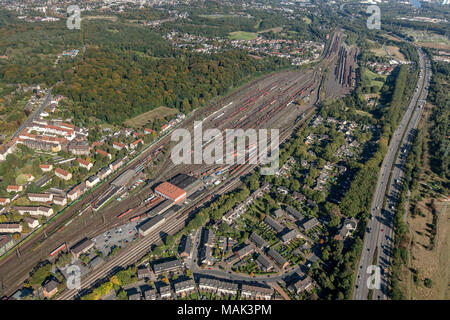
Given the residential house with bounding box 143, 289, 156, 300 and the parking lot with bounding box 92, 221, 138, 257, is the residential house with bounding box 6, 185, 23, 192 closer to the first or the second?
the parking lot with bounding box 92, 221, 138, 257

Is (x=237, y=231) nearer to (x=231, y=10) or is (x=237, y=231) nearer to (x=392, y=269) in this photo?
(x=392, y=269)

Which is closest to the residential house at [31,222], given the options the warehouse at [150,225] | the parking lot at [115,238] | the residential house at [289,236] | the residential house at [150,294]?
the parking lot at [115,238]

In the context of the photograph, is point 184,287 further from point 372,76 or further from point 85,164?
point 372,76

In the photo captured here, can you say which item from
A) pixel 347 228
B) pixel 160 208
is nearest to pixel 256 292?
pixel 347 228

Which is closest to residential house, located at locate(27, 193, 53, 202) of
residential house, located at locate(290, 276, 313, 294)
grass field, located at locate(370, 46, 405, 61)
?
residential house, located at locate(290, 276, 313, 294)

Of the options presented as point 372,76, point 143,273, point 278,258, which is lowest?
point 278,258
